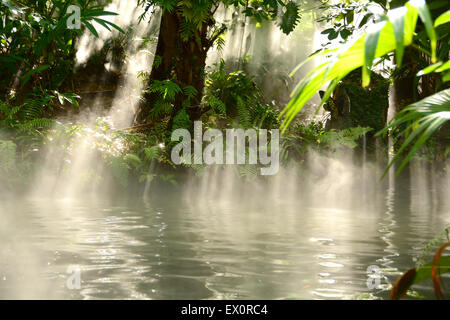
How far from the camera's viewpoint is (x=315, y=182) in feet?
25.3

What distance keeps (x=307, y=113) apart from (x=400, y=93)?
319cm

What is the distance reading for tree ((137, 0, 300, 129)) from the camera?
7.85 metres

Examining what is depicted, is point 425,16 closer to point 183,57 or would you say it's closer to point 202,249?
point 202,249

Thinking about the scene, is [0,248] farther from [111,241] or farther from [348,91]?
[348,91]

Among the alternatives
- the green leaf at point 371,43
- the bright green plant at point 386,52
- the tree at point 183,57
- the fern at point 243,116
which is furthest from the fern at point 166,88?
the green leaf at point 371,43

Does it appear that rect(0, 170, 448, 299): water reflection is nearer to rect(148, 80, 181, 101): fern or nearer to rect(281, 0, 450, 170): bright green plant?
rect(281, 0, 450, 170): bright green plant

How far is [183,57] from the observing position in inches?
322

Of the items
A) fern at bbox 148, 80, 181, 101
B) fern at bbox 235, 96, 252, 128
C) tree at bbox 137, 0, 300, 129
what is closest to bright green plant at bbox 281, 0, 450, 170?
fern at bbox 148, 80, 181, 101

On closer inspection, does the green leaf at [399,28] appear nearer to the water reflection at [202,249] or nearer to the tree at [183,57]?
the water reflection at [202,249]

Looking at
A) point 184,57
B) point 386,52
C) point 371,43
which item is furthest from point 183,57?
point 371,43

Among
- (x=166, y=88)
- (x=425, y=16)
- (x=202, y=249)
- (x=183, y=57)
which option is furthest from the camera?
(x=183, y=57)

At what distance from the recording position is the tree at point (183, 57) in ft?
25.7

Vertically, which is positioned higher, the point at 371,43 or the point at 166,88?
the point at 166,88

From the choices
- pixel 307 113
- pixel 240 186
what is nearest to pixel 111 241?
pixel 240 186
